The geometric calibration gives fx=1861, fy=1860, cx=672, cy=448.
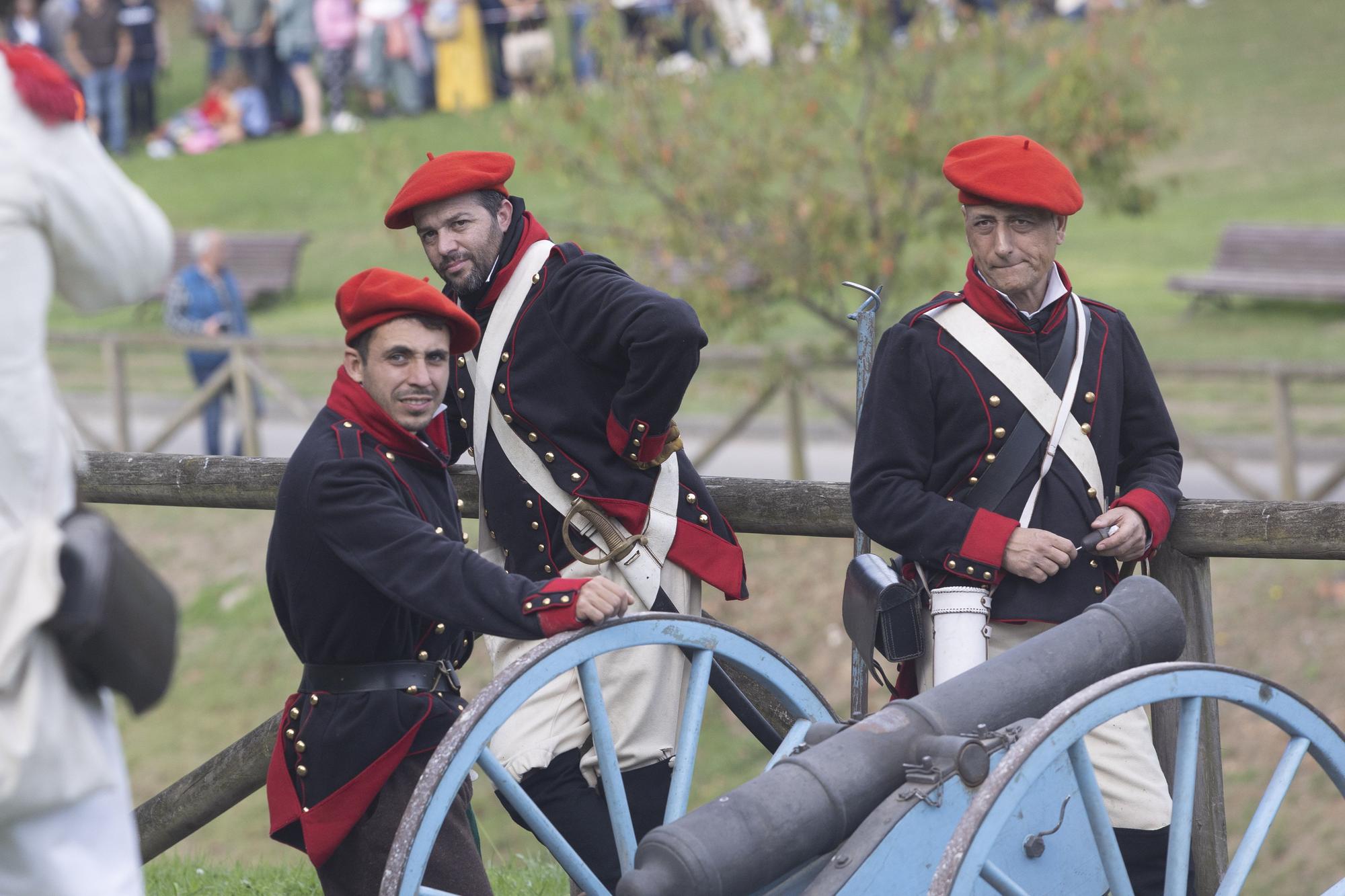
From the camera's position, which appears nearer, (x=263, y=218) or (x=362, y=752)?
(x=362, y=752)

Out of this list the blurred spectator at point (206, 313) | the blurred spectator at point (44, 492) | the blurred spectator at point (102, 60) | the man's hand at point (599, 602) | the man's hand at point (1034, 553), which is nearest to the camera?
the blurred spectator at point (44, 492)

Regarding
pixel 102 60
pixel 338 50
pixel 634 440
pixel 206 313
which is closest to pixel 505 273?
pixel 634 440

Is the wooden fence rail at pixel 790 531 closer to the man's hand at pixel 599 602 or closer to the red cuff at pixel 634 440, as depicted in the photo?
the red cuff at pixel 634 440

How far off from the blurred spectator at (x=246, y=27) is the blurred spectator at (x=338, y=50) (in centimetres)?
83

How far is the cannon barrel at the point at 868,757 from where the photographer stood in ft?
9.46

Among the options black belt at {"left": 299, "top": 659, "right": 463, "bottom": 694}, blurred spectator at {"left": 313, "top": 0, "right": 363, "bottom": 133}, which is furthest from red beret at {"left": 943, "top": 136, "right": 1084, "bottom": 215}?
blurred spectator at {"left": 313, "top": 0, "right": 363, "bottom": 133}

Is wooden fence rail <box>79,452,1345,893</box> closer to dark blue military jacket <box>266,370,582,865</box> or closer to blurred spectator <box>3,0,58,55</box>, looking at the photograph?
dark blue military jacket <box>266,370,582,865</box>

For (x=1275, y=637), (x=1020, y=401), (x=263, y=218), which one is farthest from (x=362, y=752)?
(x=263, y=218)

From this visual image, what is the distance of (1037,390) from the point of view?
3.76m

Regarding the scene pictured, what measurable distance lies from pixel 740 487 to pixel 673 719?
64 cm


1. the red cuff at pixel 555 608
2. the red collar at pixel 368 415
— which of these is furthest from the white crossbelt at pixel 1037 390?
the red collar at pixel 368 415

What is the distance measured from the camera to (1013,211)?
377 cm

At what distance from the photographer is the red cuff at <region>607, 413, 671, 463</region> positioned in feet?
12.5

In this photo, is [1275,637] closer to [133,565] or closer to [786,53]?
[786,53]
